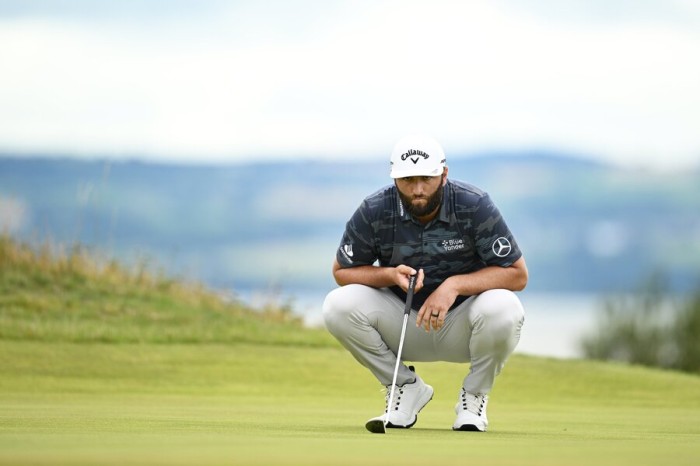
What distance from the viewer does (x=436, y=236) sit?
6133mm

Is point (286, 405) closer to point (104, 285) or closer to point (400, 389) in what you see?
point (400, 389)

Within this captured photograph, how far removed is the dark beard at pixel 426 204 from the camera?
5973mm

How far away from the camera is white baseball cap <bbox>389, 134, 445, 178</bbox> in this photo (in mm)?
5820

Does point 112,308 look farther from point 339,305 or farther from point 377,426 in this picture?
point 377,426

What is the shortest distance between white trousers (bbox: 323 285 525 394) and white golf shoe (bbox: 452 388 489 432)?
0.13 feet

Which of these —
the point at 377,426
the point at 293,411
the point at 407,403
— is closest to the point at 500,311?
the point at 407,403

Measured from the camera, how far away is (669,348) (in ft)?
73.3

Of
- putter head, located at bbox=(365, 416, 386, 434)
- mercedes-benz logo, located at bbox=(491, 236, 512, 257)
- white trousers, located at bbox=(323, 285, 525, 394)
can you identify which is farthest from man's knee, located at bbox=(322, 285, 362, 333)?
putter head, located at bbox=(365, 416, 386, 434)

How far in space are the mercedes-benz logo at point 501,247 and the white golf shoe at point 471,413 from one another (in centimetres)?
70

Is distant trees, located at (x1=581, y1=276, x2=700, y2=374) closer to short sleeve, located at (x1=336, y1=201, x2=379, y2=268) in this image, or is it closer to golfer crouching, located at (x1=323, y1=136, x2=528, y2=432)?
golfer crouching, located at (x1=323, y1=136, x2=528, y2=432)

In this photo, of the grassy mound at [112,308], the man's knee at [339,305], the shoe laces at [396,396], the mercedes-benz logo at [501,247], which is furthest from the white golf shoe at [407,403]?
the grassy mound at [112,308]

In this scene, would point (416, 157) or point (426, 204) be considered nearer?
point (416, 157)

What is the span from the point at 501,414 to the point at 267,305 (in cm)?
795

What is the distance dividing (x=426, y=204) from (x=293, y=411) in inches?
90.8
